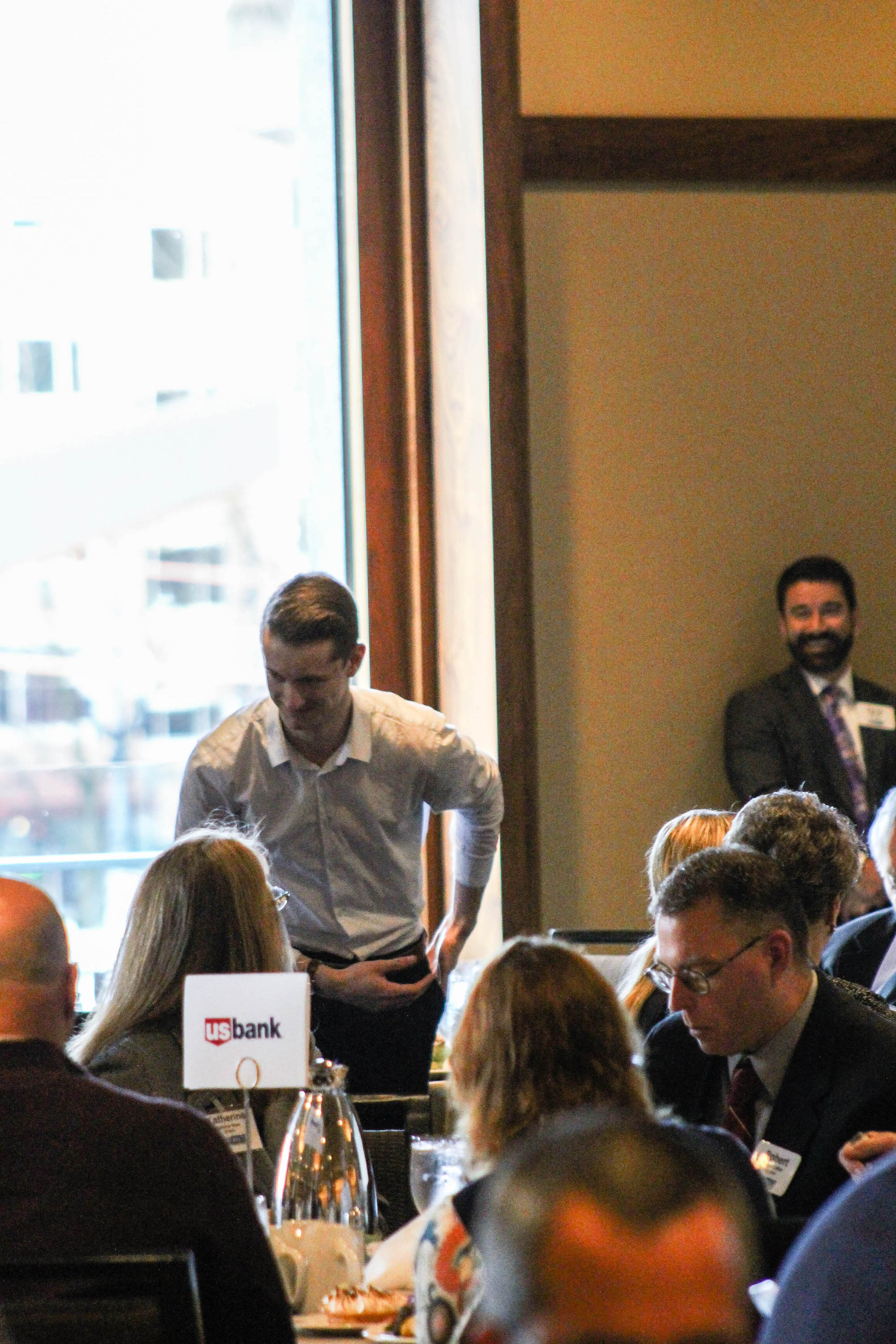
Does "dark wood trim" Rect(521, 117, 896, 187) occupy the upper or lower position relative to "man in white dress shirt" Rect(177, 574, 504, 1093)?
upper

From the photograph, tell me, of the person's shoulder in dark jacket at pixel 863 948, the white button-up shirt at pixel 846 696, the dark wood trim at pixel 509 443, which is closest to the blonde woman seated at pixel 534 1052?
the person's shoulder in dark jacket at pixel 863 948

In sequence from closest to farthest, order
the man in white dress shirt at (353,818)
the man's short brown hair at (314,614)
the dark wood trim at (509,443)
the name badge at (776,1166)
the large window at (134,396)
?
the name badge at (776,1166) → the man's short brown hair at (314,614) → the man in white dress shirt at (353,818) → the dark wood trim at (509,443) → the large window at (134,396)

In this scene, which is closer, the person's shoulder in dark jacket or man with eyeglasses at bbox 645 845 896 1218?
man with eyeglasses at bbox 645 845 896 1218

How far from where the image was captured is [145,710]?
199 inches

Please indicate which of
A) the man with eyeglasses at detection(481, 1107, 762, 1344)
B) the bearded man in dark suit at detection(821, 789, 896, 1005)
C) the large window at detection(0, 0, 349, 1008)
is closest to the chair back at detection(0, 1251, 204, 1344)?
the man with eyeglasses at detection(481, 1107, 762, 1344)

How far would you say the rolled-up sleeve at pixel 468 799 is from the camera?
13.1 feet

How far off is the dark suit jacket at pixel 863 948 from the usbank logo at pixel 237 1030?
1.65 metres

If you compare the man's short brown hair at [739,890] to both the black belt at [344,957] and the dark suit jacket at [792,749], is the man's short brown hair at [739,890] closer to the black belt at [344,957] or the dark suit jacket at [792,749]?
the black belt at [344,957]

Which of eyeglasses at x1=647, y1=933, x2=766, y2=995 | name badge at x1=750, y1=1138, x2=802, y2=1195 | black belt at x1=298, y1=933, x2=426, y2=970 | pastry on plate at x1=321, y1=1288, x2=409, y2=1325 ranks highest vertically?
eyeglasses at x1=647, y1=933, x2=766, y2=995

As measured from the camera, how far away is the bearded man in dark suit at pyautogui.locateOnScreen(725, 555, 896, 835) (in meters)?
5.07

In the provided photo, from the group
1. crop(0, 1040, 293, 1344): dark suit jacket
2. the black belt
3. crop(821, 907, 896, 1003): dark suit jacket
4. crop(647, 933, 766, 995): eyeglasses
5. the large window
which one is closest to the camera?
crop(0, 1040, 293, 1344): dark suit jacket

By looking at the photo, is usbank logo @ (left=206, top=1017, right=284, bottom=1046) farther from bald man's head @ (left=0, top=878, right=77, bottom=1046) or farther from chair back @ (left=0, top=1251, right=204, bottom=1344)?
chair back @ (left=0, top=1251, right=204, bottom=1344)

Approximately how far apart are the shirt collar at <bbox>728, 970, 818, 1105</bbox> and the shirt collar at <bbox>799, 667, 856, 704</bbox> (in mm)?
2790

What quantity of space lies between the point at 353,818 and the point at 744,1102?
1637 mm
